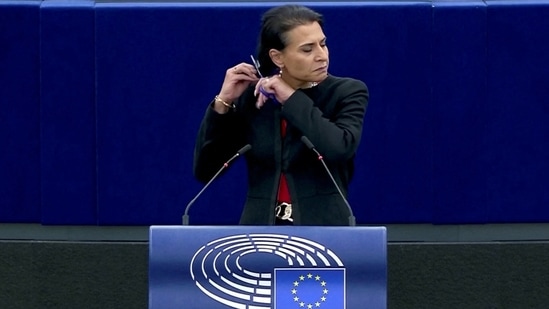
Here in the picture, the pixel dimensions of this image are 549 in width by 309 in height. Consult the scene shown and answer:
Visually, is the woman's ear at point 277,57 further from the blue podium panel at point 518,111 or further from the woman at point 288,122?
the blue podium panel at point 518,111

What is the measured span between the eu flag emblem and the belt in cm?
28

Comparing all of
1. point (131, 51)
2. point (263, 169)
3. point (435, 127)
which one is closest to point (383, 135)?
point (435, 127)

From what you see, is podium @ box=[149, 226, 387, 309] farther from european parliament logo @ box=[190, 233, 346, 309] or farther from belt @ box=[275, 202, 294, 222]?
belt @ box=[275, 202, 294, 222]

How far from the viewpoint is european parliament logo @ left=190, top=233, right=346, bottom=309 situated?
501 centimetres

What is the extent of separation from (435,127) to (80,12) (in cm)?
203

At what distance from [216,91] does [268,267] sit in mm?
2958

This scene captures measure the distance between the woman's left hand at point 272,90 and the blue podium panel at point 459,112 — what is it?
105 inches

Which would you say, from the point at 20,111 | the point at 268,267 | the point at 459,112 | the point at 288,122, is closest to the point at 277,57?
the point at 288,122

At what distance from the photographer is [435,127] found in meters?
7.85

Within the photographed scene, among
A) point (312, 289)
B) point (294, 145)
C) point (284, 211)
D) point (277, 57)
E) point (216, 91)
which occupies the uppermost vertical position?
point (277, 57)

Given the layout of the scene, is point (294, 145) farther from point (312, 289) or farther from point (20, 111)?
point (20, 111)

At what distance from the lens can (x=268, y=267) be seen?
503 centimetres

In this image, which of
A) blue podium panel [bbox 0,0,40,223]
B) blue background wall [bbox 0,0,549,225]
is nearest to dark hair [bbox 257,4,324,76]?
blue background wall [bbox 0,0,549,225]

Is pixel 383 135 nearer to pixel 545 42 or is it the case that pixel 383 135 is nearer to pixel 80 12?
pixel 545 42
